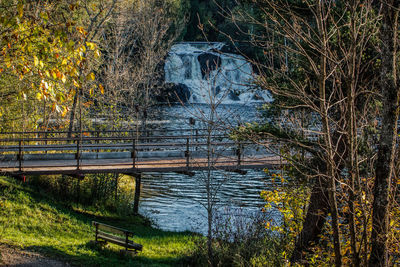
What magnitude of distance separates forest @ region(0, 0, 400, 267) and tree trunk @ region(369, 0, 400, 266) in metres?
0.01

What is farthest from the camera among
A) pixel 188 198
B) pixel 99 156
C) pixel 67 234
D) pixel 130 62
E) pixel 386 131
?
pixel 130 62

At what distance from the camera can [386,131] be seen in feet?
18.7

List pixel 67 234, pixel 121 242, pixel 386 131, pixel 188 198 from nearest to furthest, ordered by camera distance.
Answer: pixel 386 131 → pixel 121 242 → pixel 67 234 → pixel 188 198

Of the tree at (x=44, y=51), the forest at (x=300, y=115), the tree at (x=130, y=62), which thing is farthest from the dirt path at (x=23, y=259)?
the tree at (x=130, y=62)

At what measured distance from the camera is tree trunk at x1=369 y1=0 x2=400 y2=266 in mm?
5551

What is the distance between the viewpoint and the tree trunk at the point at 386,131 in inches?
219

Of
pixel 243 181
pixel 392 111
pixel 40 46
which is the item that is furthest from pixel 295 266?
pixel 243 181

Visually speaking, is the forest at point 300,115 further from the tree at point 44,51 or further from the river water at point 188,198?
the river water at point 188,198

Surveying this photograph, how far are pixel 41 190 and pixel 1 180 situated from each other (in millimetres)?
1609

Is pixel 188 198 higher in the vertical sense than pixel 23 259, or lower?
lower

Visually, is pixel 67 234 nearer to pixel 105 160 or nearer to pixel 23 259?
pixel 23 259

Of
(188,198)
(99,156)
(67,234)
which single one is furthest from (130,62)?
(67,234)

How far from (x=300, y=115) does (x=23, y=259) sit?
26.0ft

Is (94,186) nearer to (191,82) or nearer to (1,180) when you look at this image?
(1,180)
